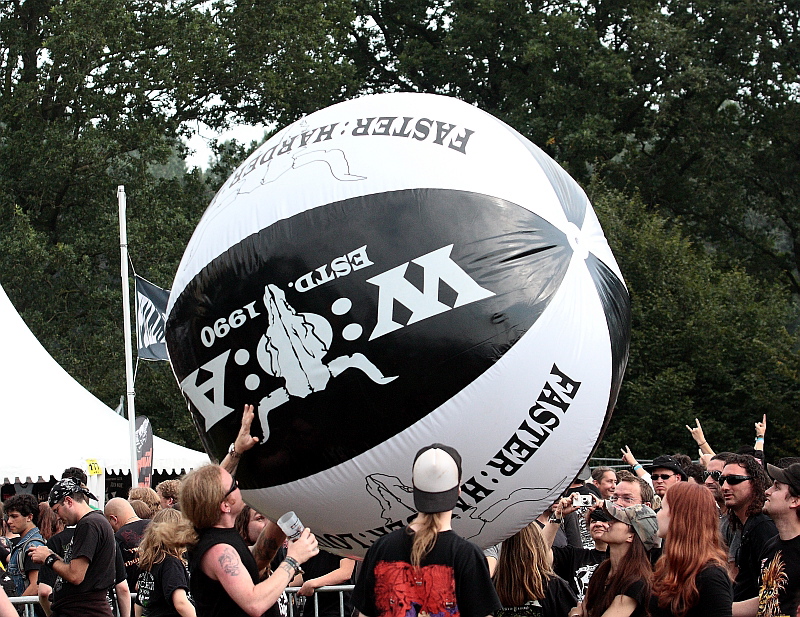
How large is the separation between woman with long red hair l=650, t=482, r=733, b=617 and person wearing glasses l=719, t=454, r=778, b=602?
1051 millimetres

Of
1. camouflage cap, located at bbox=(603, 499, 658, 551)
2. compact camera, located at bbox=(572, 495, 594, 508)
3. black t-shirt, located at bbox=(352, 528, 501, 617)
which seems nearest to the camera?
black t-shirt, located at bbox=(352, 528, 501, 617)

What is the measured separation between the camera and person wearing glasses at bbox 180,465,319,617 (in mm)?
4137

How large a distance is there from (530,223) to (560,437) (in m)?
0.89

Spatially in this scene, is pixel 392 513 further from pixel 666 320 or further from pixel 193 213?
pixel 193 213

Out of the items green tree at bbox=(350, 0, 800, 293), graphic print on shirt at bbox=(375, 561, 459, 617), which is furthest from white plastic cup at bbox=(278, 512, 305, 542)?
green tree at bbox=(350, 0, 800, 293)

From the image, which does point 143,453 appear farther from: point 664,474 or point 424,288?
point 424,288

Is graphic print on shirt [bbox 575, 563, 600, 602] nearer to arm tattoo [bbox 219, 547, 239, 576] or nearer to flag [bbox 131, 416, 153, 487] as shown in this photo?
arm tattoo [bbox 219, 547, 239, 576]

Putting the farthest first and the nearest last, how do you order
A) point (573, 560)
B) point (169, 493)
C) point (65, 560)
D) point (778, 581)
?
point (169, 493), point (65, 560), point (573, 560), point (778, 581)

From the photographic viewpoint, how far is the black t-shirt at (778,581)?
4.60 meters

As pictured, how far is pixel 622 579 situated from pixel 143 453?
9509mm

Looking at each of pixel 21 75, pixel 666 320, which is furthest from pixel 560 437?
pixel 21 75

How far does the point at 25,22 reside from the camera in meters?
24.6

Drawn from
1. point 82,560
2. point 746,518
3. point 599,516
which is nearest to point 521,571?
point 599,516

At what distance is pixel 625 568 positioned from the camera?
4664 millimetres
